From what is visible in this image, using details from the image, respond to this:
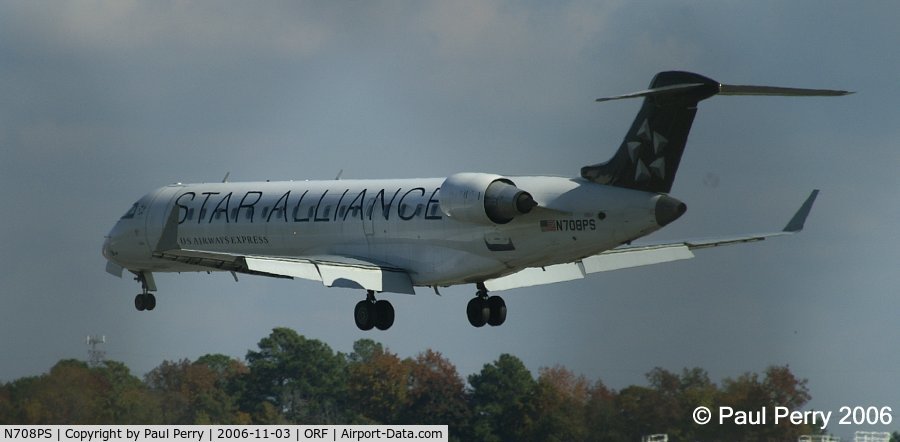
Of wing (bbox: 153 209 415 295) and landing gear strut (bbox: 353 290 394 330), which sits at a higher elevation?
wing (bbox: 153 209 415 295)

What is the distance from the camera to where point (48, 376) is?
49.1 metres

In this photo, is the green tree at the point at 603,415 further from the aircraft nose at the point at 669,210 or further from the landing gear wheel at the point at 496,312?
the landing gear wheel at the point at 496,312

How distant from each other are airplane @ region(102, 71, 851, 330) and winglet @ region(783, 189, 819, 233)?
0.04 metres

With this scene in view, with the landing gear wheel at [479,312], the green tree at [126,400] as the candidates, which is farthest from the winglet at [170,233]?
the landing gear wheel at [479,312]

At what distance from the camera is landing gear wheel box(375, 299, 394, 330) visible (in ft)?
166

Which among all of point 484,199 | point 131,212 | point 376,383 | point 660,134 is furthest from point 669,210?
point 131,212

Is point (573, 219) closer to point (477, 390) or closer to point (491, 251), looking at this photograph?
point (491, 251)

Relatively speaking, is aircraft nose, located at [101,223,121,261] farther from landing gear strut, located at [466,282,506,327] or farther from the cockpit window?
landing gear strut, located at [466,282,506,327]

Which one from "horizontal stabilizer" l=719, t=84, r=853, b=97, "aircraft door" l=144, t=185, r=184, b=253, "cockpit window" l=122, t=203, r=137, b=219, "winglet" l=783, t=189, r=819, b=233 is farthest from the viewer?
"cockpit window" l=122, t=203, r=137, b=219

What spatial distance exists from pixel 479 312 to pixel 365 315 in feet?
9.88

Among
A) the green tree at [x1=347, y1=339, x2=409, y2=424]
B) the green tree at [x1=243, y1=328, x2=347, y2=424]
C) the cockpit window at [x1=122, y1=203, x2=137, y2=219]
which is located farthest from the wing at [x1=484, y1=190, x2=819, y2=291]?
the cockpit window at [x1=122, y1=203, x2=137, y2=219]

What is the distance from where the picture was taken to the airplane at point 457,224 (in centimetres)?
4538

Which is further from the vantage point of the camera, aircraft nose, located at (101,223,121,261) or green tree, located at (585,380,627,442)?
aircraft nose, located at (101,223,121,261)
